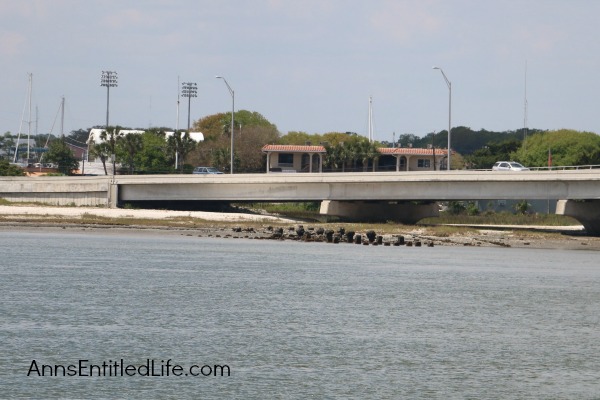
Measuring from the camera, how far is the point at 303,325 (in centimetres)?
3900

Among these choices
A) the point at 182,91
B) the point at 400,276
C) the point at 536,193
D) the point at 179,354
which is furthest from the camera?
the point at 182,91

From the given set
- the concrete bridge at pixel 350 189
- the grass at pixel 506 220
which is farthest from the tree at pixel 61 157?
the grass at pixel 506 220

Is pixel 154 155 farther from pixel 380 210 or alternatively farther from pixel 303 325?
pixel 303 325

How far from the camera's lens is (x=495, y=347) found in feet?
117

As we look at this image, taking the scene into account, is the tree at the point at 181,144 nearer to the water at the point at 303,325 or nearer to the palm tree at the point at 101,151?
the palm tree at the point at 101,151

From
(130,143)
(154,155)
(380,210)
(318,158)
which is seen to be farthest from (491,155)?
(380,210)

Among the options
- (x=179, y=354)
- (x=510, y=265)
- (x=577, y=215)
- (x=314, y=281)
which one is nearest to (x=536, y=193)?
(x=577, y=215)

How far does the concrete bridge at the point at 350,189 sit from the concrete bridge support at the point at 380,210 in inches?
3.4

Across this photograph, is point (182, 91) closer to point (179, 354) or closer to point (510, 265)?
point (510, 265)

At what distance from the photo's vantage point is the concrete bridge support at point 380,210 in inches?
3861

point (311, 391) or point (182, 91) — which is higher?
point (182, 91)

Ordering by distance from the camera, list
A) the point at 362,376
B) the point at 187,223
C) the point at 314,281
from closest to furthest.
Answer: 1. the point at 362,376
2. the point at 314,281
3. the point at 187,223

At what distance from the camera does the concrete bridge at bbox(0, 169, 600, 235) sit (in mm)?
87188

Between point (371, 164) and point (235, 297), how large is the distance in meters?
113
